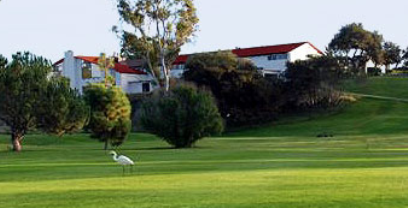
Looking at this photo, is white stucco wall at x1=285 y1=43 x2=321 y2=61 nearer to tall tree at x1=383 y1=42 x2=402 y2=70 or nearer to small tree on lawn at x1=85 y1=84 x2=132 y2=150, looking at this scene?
tall tree at x1=383 y1=42 x2=402 y2=70

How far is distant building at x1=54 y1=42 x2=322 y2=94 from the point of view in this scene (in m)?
118

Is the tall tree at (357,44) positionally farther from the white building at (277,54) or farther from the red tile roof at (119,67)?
the red tile roof at (119,67)

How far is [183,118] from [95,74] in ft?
224

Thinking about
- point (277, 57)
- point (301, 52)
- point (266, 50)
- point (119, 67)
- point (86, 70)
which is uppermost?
point (266, 50)

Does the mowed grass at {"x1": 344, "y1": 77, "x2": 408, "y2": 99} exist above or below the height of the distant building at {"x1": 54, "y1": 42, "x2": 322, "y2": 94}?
below

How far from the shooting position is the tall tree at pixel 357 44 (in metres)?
121

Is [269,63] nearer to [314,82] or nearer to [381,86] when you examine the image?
[381,86]

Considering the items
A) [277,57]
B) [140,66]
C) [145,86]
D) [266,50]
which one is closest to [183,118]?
[277,57]

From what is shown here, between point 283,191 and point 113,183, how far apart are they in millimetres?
6433

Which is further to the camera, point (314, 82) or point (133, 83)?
point (133, 83)

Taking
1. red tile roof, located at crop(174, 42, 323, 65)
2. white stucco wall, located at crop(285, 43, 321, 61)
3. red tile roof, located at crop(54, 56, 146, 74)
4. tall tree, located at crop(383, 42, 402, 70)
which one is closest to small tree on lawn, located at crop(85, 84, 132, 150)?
red tile roof, located at crop(174, 42, 323, 65)

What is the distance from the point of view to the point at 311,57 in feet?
324

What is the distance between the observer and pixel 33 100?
53656mm

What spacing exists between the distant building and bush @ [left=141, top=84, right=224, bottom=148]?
59947mm
